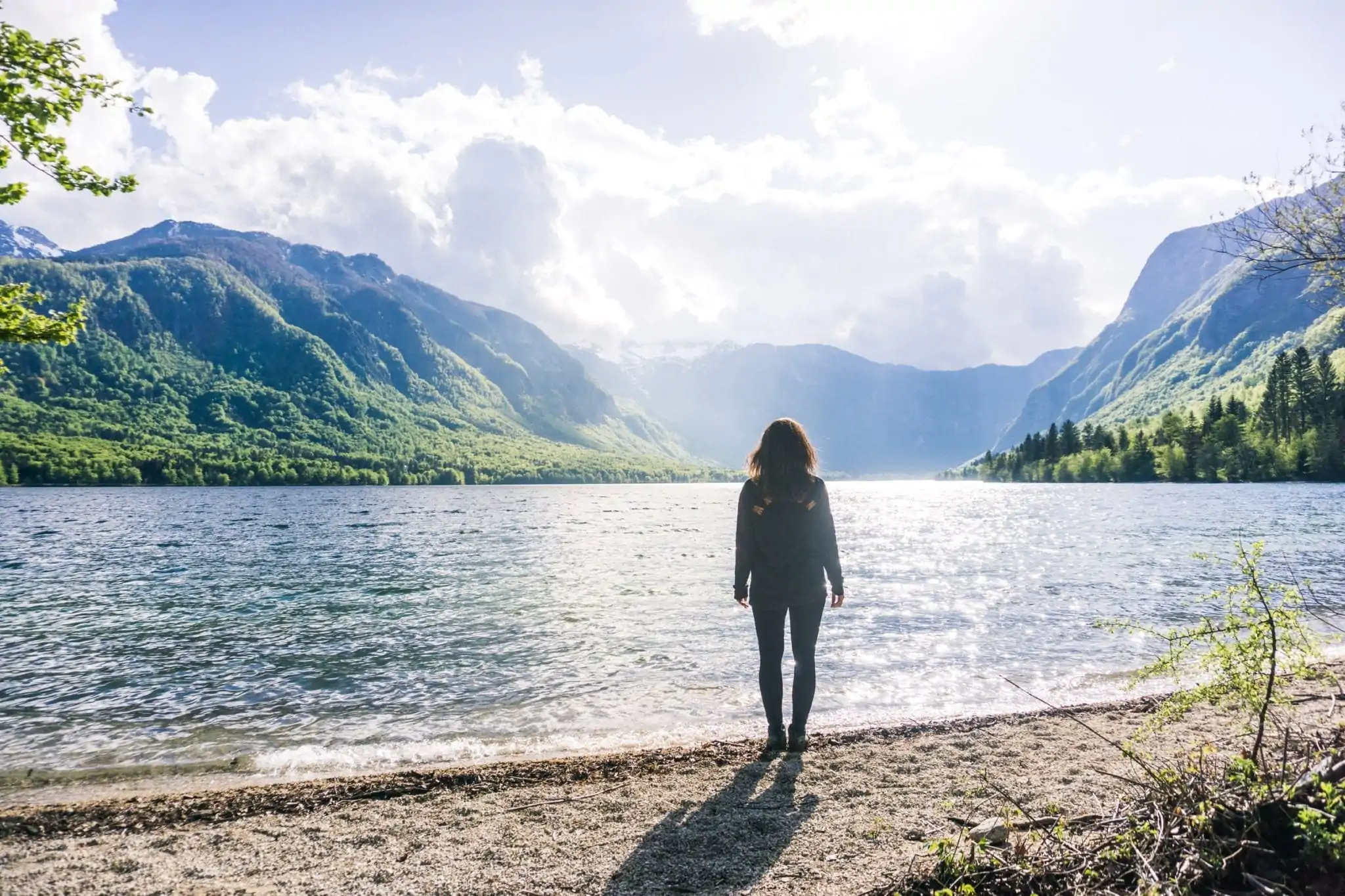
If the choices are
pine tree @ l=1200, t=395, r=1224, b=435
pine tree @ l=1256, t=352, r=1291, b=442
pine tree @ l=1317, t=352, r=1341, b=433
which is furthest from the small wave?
pine tree @ l=1200, t=395, r=1224, b=435

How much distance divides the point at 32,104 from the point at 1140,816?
17.2m

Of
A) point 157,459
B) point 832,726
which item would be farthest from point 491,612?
point 157,459

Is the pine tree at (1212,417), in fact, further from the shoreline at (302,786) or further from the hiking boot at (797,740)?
the hiking boot at (797,740)

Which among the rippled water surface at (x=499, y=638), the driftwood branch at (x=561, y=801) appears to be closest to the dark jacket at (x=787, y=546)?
the driftwood branch at (x=561, y=801)

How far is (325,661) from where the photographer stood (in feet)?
58.2

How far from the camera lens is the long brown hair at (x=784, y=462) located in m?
9.30

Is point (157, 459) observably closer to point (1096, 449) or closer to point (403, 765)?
point (403, 765)

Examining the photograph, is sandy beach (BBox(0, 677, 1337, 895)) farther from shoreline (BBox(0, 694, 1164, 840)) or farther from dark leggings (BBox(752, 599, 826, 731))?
dark leggings (BBox(752, 599, 826, 731))

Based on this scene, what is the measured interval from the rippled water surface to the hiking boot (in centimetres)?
199

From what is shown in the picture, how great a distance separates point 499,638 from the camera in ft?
65.3

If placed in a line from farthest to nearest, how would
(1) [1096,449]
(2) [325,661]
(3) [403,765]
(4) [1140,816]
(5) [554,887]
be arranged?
(1) [1096,449] → (2) [325,661] → (3) [403,765] → (5) [554,887] → (4) [1140,816]

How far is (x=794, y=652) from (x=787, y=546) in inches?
59.6

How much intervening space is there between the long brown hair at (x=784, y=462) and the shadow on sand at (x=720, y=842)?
376 centimetres

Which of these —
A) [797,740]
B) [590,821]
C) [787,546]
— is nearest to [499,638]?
[797,740]
